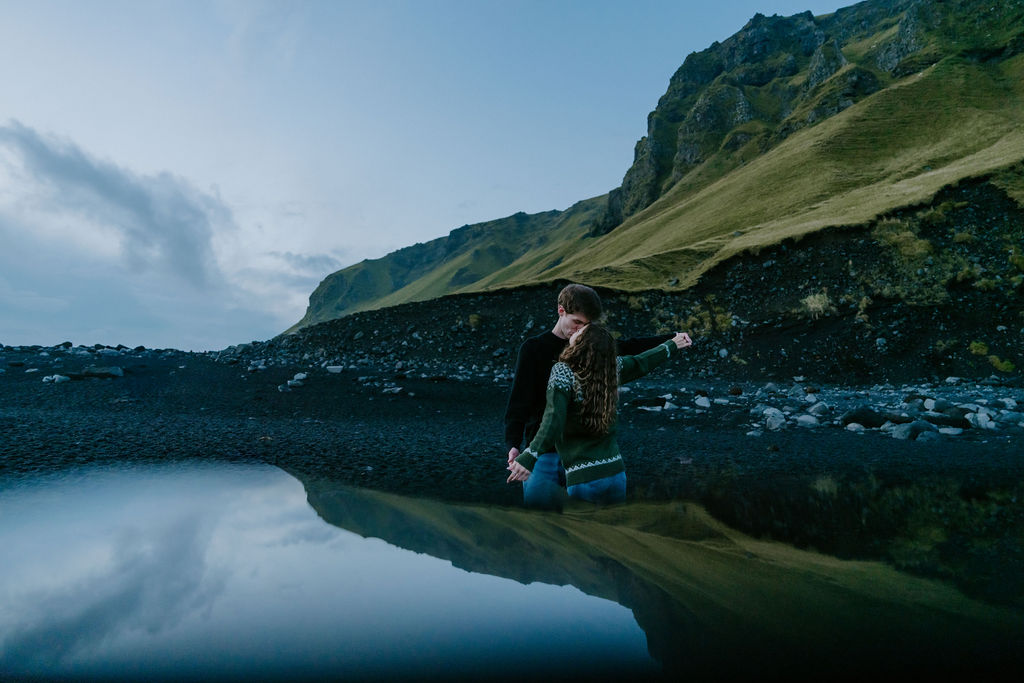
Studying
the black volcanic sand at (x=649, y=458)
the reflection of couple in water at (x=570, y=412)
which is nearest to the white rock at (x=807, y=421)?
the black volcanic sand at (x=649, y=458)

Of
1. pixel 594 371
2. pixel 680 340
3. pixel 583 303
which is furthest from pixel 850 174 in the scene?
pixel 594 371

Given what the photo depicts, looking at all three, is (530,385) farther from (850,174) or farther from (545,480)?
(850,174)

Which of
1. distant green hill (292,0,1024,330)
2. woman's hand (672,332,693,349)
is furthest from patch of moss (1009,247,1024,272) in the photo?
woman's hand (672,332,693,349)

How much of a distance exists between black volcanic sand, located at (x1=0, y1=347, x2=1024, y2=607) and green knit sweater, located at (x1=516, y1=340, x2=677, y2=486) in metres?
1.74

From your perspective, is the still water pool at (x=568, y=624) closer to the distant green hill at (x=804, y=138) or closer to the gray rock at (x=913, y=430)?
the gray rock at (x=913, y=430)

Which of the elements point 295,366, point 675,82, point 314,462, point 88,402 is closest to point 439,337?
point 295,366

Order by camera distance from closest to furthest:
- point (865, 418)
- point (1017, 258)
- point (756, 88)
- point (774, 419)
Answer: point (865, 418) → point (774, 419) → point (1017, 258) → point (756, 88)

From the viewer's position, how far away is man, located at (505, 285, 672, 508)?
500 cm

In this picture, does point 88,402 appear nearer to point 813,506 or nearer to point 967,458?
point 813,506

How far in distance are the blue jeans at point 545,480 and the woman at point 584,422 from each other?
112 millimetres

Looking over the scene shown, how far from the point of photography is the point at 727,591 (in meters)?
3.50

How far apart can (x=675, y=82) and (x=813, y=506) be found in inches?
6277

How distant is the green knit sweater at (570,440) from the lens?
15.1 ft

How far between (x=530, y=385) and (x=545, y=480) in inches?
37.3
